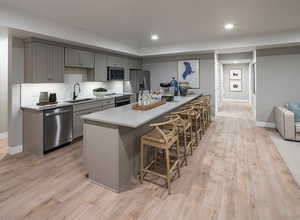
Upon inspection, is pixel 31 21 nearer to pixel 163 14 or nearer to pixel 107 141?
pixel 163 14

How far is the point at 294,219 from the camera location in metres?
1.83

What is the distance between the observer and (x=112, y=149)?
2.30m

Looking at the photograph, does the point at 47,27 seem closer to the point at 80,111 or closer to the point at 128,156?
the point at 80,111

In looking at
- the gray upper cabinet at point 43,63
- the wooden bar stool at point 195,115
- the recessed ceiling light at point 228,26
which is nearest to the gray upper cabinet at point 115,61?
the gray upper cabinet at point 43,63

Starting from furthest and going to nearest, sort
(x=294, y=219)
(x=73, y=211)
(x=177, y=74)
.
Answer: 1. (x=177, y=74)
2. (x=73, y=211)
3. (x=294, y=219)

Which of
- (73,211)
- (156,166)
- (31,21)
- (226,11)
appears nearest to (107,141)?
(73,211)

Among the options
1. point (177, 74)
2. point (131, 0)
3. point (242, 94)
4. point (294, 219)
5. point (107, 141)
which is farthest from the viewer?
point (242, 94)

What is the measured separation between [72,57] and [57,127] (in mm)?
1735

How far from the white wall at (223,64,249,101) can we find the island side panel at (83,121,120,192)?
11721mm

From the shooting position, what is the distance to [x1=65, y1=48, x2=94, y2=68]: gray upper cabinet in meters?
4.23

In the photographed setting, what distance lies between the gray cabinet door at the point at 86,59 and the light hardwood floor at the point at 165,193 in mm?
2366

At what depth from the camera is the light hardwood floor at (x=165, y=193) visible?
1933mm

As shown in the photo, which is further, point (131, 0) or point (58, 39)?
point (58, 39)

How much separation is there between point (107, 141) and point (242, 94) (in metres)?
12.0
